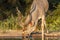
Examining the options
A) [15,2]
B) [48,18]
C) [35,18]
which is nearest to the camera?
[35,18]

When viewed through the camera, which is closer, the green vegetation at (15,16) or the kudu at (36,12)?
the kudu at (36,12)

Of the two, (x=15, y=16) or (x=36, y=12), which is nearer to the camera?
(x=36, y=12)

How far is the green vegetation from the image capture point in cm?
1295

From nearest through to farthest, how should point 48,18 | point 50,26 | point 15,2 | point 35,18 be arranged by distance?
point 35,18 < point 50,26 < point 48,18 < point 15,2

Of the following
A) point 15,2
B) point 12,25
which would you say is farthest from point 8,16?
point 12,25

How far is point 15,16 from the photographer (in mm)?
15023

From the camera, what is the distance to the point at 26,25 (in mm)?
9758

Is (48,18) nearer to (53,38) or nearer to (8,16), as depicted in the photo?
(8,16)

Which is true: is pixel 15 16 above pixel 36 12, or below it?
above

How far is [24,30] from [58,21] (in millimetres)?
3969

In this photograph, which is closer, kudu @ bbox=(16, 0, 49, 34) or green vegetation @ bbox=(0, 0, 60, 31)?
kudu @ bbox=(16, 0, 49, 34)

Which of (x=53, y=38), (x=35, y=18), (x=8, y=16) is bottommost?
(x=53, y=38)

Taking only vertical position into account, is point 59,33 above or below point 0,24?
below

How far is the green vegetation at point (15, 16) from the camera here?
13.0 meters
